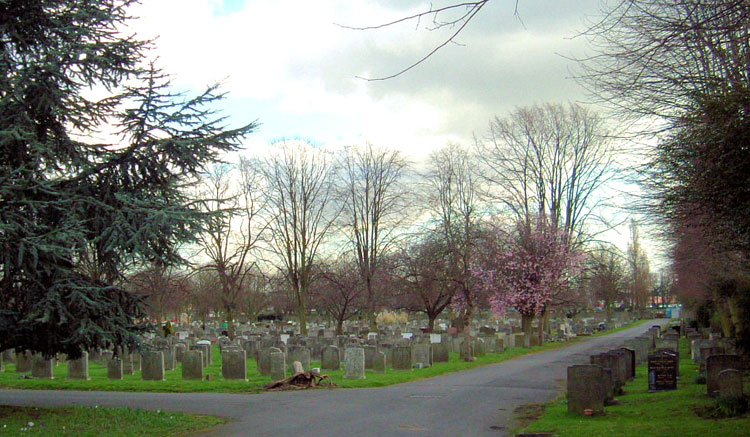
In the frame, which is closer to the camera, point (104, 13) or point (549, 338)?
point (104, 13)

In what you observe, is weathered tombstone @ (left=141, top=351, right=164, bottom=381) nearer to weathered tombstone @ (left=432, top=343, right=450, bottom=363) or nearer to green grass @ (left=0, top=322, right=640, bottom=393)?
green grass @ (left=0, top=322, right=640, bottom=393)

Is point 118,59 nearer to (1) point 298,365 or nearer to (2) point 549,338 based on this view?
(1) point 298,365

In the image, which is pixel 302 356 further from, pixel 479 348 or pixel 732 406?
pixel 732 406

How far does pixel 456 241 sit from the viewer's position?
34.6m

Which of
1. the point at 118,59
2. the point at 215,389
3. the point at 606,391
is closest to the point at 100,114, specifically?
the point at 118,59

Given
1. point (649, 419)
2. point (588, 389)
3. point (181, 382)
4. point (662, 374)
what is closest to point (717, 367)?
point (662, 374)

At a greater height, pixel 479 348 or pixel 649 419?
pixel 649 419

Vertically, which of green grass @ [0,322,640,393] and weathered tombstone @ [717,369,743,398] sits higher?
weathered tombstone @ [717,369,743,398]

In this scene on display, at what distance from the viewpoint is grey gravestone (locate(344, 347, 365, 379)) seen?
63.7 ft

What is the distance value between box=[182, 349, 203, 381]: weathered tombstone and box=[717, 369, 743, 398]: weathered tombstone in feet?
46.3

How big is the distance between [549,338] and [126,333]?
118 feet

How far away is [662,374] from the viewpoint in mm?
14648

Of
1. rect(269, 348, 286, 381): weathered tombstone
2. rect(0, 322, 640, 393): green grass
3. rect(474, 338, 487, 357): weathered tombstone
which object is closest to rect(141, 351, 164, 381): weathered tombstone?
rect(0, 322, 640, 393): green grass

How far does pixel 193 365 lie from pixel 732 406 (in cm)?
1463
